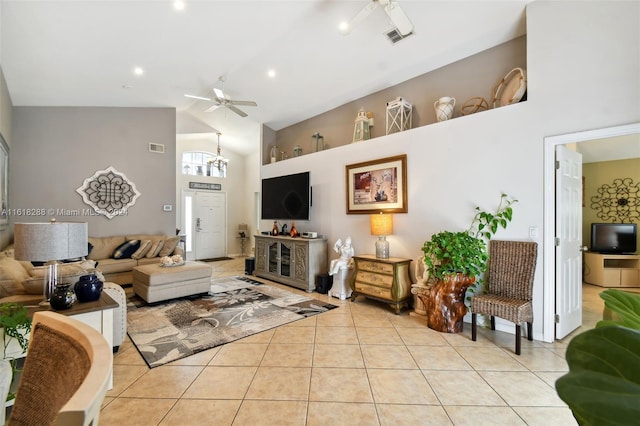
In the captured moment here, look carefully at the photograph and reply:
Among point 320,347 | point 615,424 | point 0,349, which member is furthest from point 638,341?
point 0,349

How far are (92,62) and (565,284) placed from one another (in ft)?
21.3

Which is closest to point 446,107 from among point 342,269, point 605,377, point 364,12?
point 364,12

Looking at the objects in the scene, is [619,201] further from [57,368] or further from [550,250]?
[57,368]

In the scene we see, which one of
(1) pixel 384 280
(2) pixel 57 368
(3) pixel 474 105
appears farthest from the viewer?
(1) pixel 384 280

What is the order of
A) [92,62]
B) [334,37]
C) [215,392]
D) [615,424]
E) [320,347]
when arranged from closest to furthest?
1. [615,424]
2. [215,392]
3. [320,347]
4. [334,37]
5. [92,62]

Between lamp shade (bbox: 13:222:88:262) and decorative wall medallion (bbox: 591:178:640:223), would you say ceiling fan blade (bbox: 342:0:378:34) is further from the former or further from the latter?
decorative wall medallion (bbox: 591:178:640:223)

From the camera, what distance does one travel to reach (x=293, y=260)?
16.4 ft

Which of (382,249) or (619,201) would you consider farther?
(619,201)

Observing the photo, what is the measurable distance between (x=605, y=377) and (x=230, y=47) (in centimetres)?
465

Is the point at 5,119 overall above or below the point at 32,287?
above

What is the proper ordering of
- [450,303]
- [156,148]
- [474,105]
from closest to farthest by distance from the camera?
[450,303] < [474,105] < [156,148]

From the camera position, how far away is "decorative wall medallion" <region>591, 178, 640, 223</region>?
5145mm

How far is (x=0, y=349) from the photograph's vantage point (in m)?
1.74

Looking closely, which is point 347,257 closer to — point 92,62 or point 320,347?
point 320,347
